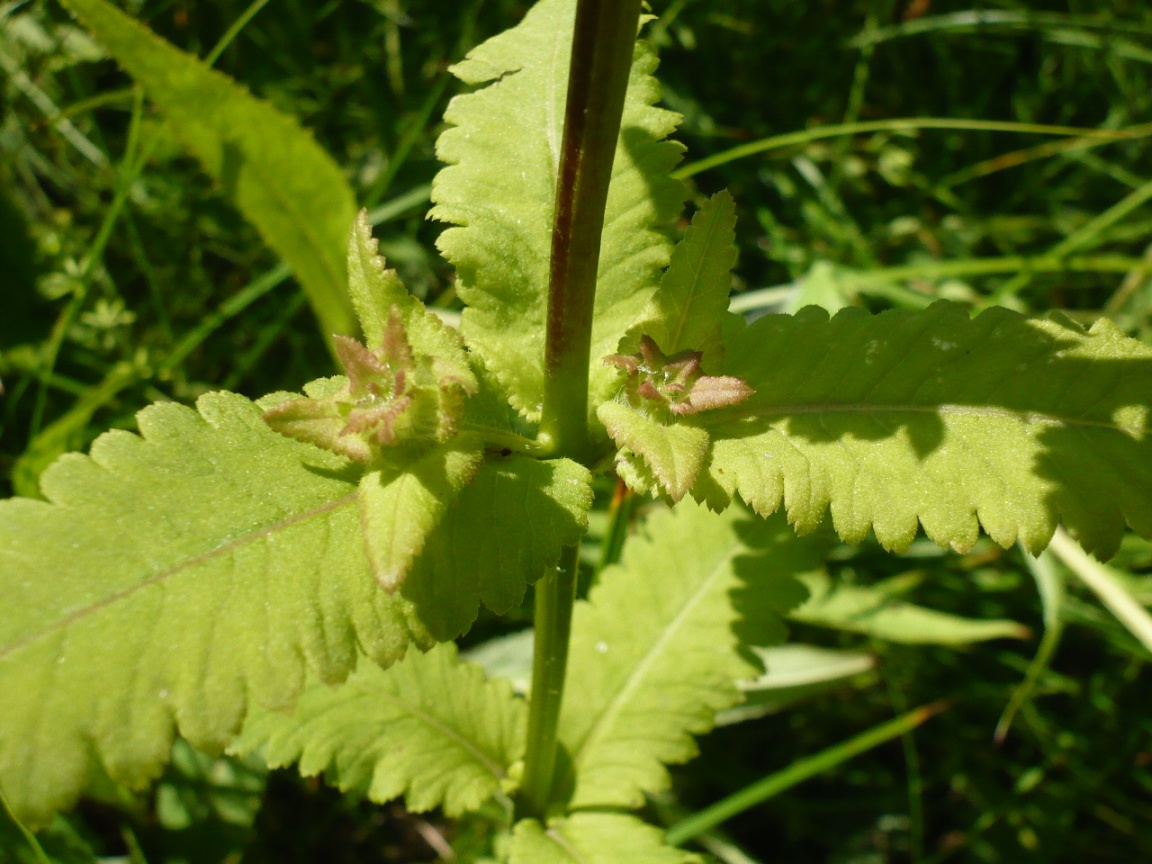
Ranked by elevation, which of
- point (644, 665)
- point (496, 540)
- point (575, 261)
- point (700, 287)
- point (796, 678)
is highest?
point (575, 261)

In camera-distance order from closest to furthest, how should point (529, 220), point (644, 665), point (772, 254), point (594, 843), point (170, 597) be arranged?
1. point (170, 597)
2. point (529, 220)
3. point (594, 843)
4. point (644, 665)
5. point (772, 254)

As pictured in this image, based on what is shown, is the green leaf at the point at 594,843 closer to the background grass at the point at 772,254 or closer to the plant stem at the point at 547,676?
the plant stem at the point at 547,676

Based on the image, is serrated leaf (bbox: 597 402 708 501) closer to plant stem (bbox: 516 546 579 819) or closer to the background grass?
plant stem (bbox: 516 546 579 819)

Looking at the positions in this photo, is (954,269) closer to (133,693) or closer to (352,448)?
(352,448)

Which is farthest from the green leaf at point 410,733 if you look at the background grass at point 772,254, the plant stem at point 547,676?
the background grass at point 772,254

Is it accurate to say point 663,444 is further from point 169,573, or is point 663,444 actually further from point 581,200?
point 169,573

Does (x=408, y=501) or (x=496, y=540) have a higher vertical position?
(x=408, y=501)

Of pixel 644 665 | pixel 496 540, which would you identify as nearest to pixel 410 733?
pixel 644 665
